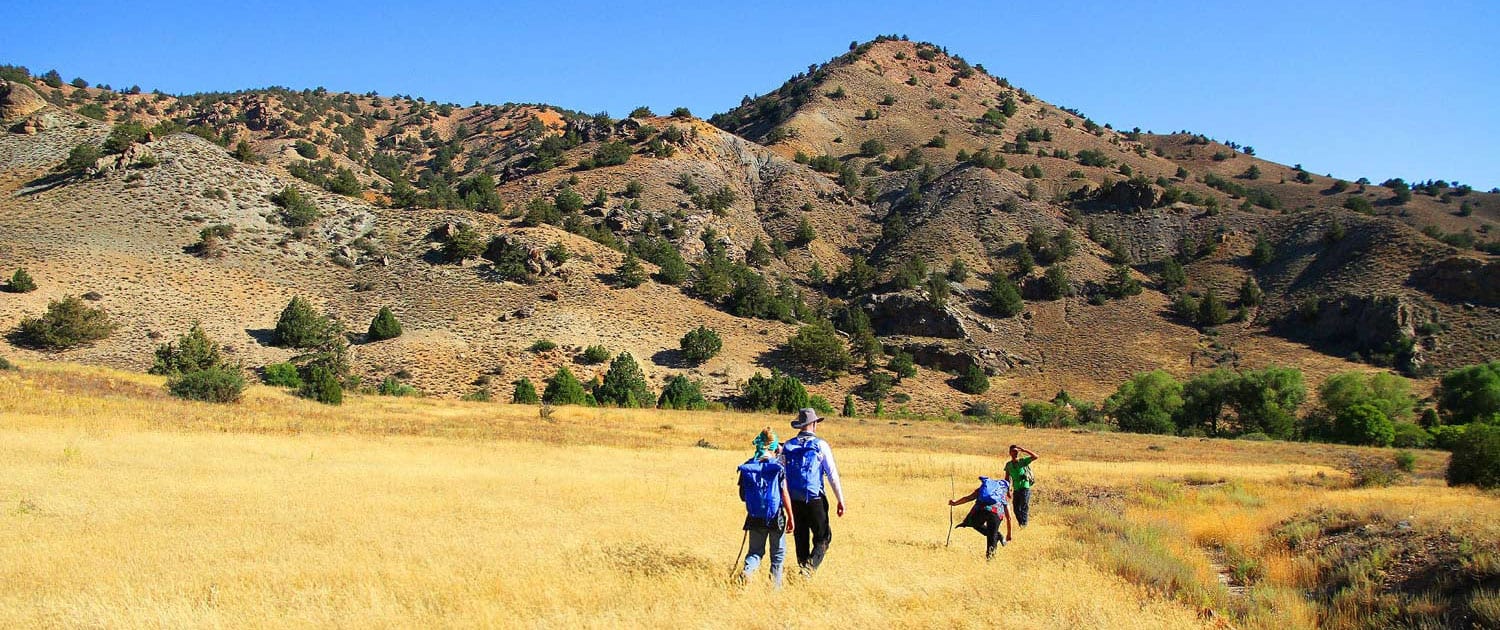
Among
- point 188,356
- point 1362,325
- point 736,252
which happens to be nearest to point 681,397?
point 188,356

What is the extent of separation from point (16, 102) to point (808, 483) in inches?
3226

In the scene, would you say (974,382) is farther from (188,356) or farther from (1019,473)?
(188,356)

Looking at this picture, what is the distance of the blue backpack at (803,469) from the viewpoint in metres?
8.31

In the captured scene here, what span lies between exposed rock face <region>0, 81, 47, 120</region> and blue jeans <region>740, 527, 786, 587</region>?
79.4 metres

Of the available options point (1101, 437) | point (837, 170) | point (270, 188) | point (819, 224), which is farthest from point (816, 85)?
point (1101, 437)

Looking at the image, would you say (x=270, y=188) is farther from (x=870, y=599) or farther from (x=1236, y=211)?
(x=1236, y=211)

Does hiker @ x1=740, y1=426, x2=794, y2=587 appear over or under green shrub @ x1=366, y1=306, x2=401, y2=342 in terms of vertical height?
under

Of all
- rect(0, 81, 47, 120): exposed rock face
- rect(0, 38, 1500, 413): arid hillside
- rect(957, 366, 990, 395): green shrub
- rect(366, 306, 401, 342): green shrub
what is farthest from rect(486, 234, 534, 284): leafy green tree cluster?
rect(0, 81, 47, 120): exposed rock face

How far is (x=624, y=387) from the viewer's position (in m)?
43.4

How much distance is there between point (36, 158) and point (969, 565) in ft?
237

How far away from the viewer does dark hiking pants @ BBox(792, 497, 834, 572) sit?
332 inches

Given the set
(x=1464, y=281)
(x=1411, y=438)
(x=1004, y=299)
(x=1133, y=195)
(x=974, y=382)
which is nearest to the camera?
(x=1411, y=438)

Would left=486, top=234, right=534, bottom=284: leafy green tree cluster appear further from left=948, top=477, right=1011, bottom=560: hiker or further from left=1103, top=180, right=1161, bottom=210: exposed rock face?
left=1103, top=180, right=1161, bottom=210: exposed rock face

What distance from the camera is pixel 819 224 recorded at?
80.6 metres
